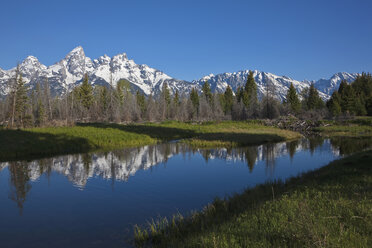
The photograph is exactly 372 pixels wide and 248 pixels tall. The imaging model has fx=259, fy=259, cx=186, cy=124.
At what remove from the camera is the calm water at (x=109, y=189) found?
869 centimetres

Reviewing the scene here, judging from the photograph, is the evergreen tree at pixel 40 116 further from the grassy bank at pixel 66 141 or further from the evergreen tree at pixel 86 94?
the grassy bank at pixel 66 141

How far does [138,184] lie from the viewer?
48.9 feet

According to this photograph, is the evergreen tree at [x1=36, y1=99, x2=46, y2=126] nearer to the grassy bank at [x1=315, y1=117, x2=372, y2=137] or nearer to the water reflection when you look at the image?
the water reflection

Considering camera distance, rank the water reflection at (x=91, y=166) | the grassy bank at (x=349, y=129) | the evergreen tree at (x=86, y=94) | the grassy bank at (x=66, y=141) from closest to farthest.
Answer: the water reflection at (x=91, y=166)
the grassy bank at (x=66, y=141)
the grassy bank at (x=349, y=129)
the evergreen tree at (x=86, y=94)

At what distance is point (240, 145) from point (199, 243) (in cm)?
2774

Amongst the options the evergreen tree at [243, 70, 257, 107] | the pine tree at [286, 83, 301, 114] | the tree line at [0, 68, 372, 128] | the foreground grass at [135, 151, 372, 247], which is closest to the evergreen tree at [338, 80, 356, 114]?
the tree line at [0, 68, 372, 128]

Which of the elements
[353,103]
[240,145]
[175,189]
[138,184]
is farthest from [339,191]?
[353,103]

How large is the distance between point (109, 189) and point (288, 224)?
10.3m

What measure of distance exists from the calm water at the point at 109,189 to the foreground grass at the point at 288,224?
5.50 ft

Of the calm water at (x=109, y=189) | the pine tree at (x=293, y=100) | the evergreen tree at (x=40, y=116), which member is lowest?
the calm water at (x=109, y=189)

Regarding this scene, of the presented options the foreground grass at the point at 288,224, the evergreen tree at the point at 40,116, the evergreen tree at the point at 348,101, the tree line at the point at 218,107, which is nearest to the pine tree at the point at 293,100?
the tree line at the point at 218,107

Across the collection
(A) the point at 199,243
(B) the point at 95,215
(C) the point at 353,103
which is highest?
(C) the point at 353,103

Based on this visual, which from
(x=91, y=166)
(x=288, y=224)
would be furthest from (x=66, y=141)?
(x=288, y=224)

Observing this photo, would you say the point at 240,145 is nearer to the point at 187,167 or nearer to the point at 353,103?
the point at 187,167
